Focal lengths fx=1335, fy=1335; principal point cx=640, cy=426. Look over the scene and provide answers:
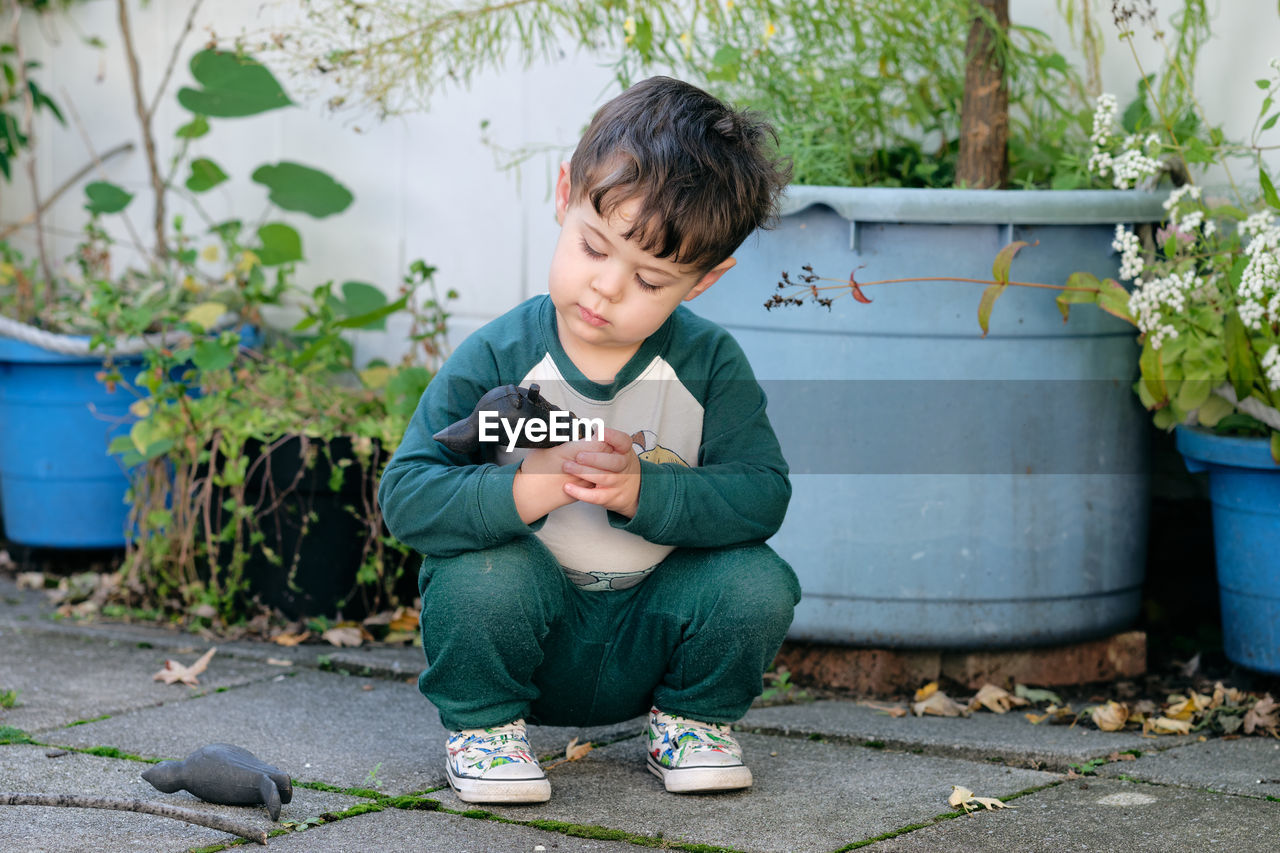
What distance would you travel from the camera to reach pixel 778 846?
151 cm

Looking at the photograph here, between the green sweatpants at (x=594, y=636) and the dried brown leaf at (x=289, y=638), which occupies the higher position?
the green sweatpants at (x=594, y=636)

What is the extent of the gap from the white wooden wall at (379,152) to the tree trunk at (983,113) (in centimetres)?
42

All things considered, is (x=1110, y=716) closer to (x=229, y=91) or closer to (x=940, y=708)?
(x=940, y=708)

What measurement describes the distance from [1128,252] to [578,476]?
3.58ft

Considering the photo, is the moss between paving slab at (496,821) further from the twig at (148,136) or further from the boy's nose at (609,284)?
the twig at (148,136)

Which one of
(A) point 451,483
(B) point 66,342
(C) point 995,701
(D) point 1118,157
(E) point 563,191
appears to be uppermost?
(D) point 1118,157

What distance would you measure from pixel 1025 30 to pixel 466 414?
1408 millimetres

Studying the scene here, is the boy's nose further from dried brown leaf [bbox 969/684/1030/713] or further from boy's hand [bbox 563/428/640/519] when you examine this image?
dried brown leaf [bbox 969/684/1030/713]

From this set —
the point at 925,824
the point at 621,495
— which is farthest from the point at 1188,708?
the point at 621,495

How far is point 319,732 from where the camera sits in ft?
6.45

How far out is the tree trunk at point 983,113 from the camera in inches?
92.5

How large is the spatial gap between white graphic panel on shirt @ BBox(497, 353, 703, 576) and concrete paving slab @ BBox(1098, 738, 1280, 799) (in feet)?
2.41

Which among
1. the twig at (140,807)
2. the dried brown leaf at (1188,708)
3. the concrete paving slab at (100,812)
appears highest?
the twig at (140,807)

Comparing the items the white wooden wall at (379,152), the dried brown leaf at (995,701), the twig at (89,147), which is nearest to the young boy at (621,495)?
the dried brown leaf at (995,701)
